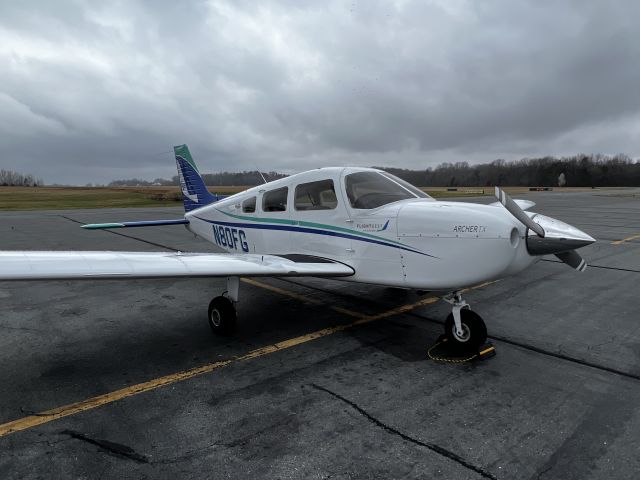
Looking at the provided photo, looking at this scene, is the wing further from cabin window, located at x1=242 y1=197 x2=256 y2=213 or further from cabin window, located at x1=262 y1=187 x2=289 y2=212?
cabin window, located at x1=242 y1=197 x2=256 y2=213

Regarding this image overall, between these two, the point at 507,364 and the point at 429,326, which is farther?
the point at 429,326

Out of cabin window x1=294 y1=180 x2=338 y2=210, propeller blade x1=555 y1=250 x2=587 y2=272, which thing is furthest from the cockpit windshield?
propeller blade x1=555 y1=250 x2=587 y2=272

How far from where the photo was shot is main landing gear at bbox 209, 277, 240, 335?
5531mm

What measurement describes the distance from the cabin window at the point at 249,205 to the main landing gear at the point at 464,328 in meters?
3.81

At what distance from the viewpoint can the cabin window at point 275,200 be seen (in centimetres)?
671

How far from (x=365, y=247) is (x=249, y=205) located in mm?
2813

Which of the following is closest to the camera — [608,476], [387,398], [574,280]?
[608,476]

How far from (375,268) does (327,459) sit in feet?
8.90

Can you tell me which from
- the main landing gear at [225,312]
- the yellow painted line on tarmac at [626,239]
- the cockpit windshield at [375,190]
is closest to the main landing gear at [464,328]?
the cockpit windshield at [375,190]

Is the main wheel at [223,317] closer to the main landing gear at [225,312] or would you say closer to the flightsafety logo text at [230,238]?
the main landing gear at [225,312]

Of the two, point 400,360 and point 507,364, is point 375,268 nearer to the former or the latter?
point 400,360

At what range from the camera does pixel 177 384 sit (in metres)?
4.15

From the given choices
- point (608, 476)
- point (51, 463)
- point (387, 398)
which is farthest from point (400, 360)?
point (51, 463)

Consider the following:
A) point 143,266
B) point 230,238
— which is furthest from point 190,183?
point 143,266
